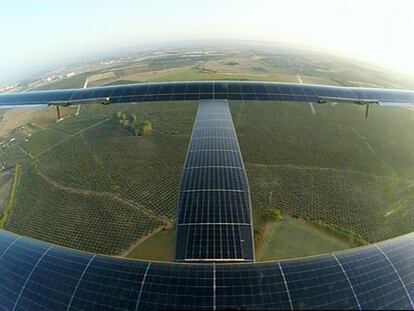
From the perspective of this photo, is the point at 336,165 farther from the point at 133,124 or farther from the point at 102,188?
the point at 133,124

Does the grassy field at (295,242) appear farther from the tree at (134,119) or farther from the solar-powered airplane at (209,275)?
the tree at (134,119)

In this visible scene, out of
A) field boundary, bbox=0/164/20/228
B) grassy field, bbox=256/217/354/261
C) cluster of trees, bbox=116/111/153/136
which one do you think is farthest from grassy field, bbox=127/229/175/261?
cluster of trees, bbox=116/111/153/136

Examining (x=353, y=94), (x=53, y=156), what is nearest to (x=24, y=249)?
(x=53, y=156)

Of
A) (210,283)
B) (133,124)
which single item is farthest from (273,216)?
(133,124)

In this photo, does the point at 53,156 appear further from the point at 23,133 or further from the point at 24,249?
the point at 24,249

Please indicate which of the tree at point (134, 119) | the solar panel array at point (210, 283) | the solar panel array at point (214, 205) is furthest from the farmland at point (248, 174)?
the solar panel array at point (210, 283)

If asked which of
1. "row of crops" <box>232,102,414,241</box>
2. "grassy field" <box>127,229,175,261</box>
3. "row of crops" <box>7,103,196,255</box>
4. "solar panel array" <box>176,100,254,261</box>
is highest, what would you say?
"solar panel array" <box>176,100,254,261</box>

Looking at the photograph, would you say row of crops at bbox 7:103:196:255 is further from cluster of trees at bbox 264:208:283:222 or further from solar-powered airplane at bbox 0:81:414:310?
solar-powered airplane at bbox 0:81:414:310
